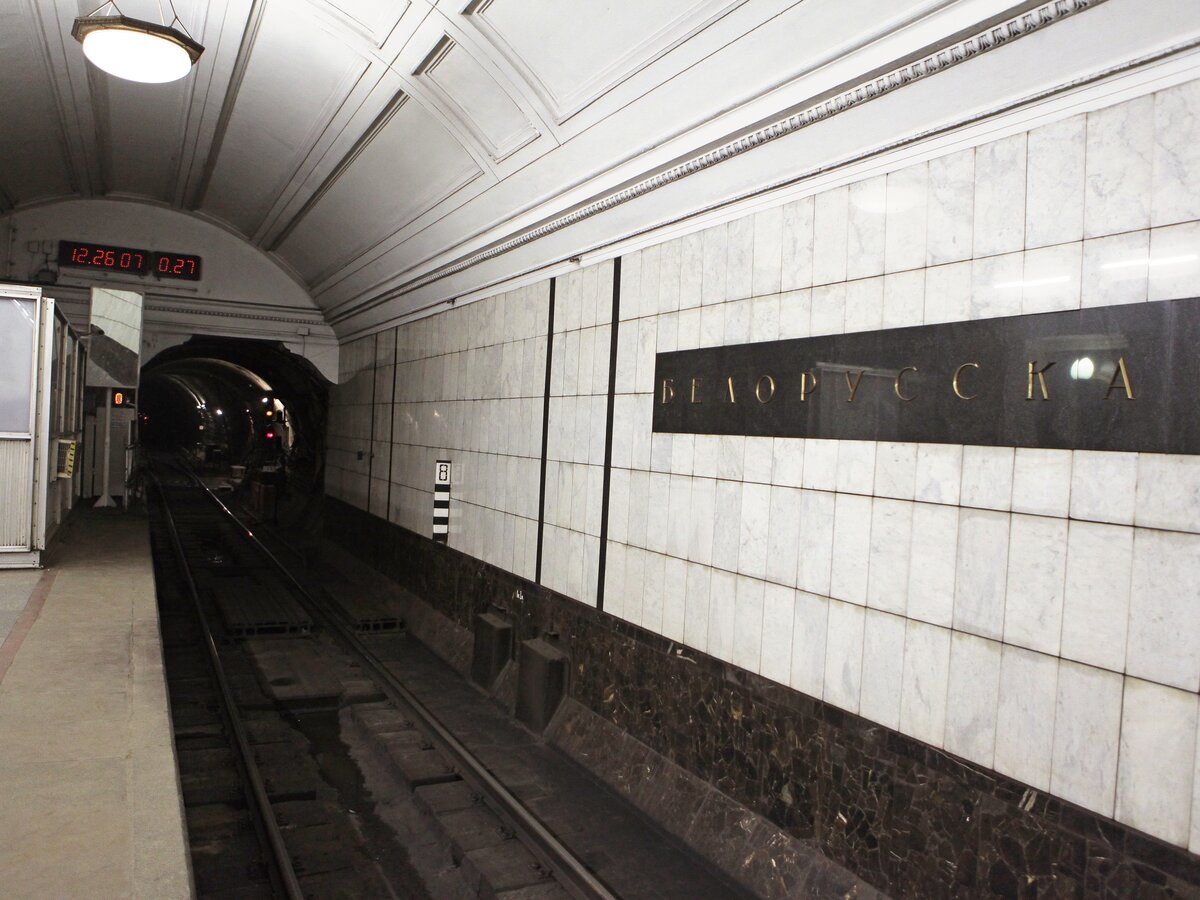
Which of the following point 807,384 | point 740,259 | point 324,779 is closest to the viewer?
point 807,384

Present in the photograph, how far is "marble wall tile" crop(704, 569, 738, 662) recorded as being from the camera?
16.7ft

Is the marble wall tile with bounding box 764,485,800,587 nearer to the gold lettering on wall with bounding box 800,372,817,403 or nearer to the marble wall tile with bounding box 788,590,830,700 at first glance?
the marble wall tile with bounding box 788,590,830,700

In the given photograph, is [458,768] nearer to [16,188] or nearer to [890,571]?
[890,571]

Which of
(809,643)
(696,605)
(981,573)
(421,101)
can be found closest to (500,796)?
(696,605)

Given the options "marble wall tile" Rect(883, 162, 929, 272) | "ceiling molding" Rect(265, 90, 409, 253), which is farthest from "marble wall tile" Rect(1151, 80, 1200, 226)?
"ceiling molding" Rect(265, 90, 409, 253)

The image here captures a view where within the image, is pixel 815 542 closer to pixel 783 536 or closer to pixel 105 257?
pixel 783 536

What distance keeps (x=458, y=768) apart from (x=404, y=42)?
537 cm

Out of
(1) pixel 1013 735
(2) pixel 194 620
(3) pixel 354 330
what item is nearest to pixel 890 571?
(1) pixel 1013 735

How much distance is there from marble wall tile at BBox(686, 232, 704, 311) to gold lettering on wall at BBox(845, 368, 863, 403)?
1.44 meters

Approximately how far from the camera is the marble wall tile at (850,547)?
4.17m

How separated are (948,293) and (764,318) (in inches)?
49.6

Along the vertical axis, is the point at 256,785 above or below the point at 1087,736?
below

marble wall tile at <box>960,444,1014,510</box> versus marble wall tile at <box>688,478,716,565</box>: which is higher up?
marble wall tile at <box>960,444,1014,510</box>

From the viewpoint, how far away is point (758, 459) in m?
4.93
